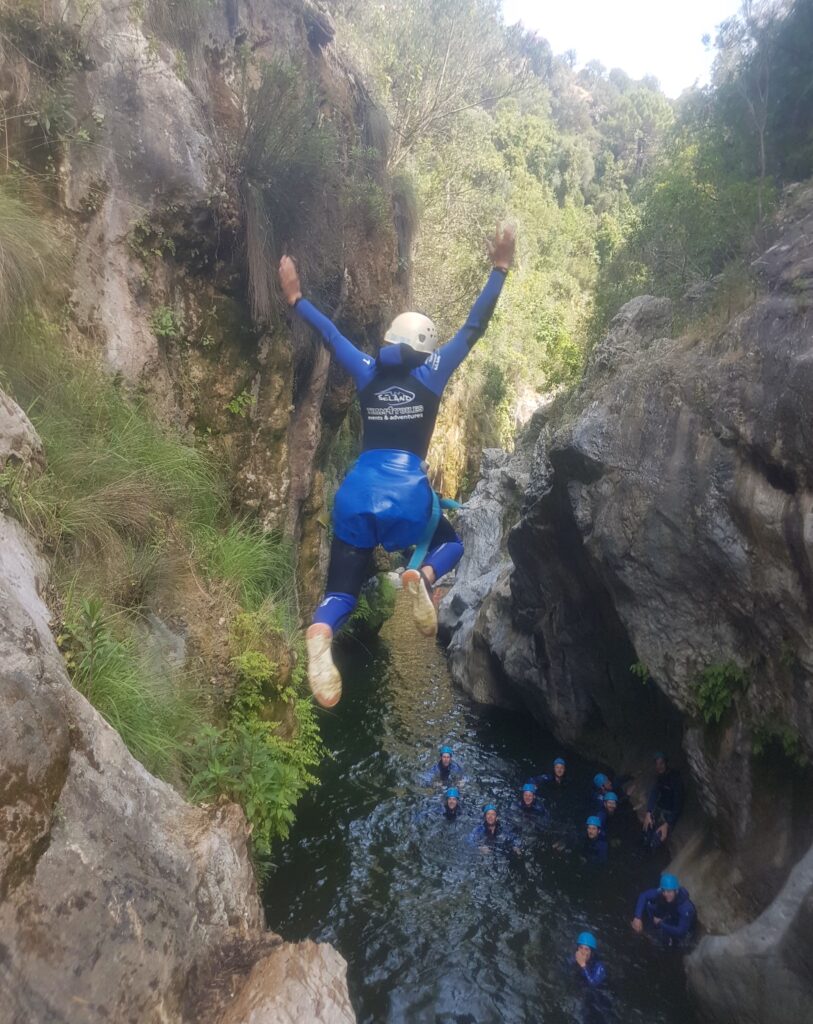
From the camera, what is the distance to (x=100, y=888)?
3166mm

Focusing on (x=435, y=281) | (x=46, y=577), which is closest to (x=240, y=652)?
(x=46, y=577)

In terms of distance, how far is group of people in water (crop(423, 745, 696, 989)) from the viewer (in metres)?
6.98

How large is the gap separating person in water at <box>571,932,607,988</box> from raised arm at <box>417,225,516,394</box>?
213 inches


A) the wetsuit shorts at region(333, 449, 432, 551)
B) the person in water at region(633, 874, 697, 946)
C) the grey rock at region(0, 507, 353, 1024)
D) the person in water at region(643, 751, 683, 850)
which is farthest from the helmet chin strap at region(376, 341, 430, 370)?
the person in water at region(643, 751, 683, 850)

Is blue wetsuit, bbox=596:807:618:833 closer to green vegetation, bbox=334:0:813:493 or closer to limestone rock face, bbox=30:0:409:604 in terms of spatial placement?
limestone rock face, bbox=30:0:409:604

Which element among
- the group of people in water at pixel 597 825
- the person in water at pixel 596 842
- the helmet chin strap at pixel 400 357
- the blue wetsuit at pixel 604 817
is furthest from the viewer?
the blue wetsuit at pixel 604 817

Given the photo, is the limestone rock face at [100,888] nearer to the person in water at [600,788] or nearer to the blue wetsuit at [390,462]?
the blue wetsuit at [390,462]

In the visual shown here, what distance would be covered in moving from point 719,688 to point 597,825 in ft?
10.2

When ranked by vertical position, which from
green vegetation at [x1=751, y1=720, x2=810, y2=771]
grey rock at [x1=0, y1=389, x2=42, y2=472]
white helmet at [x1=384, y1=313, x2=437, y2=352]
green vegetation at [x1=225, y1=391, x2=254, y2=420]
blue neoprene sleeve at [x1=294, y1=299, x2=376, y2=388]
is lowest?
green vegetation at [x1=751, y1=720, x2=810, y2=771]

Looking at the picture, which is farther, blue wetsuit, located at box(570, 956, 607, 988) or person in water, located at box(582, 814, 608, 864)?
person in water, located at box(582, 814, 608, 864)

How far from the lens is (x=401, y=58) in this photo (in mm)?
19203

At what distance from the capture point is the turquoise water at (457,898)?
680 centimetres

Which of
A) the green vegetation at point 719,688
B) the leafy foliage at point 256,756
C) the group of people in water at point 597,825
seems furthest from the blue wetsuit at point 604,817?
the leafy foliage at point 256,756

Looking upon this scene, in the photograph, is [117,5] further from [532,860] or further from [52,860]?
[532,860]
